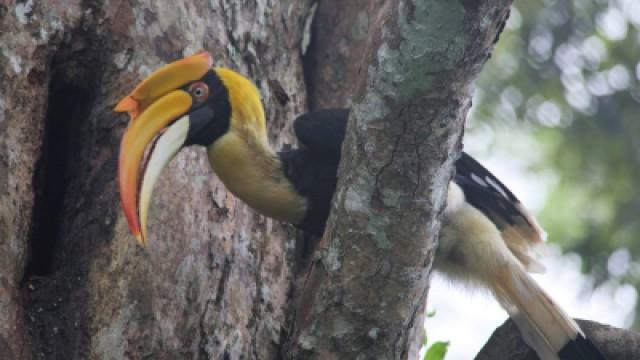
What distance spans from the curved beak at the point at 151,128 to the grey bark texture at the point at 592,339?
0.96 metres

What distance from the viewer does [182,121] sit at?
2.89 m

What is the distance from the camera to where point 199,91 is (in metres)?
2.97

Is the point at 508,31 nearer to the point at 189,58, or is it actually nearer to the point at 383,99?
the point at 189,58

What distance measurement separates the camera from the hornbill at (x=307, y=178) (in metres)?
2.80

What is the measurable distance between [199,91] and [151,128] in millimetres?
286

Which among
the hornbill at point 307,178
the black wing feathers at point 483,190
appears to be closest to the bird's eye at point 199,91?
the hornbill at point 307,178

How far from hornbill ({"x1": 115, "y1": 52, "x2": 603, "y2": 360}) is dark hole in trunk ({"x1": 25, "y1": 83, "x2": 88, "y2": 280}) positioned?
315 millimetres

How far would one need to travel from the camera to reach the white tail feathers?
297 cm

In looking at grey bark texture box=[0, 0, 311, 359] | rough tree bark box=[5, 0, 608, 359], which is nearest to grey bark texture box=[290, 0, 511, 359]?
rough tree bark box=[5, 0, 608, 359]

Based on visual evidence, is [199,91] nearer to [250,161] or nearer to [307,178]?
[250,161]

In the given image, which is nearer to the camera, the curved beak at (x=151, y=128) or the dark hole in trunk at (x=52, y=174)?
the curved beak at (x=151, y=128)

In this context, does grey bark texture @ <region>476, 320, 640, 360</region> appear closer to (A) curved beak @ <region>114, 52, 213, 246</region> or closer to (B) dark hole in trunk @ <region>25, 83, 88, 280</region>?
(A) curved beak @ <region>114, 52, 213, 246</region>

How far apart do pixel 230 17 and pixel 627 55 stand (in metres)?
3.01

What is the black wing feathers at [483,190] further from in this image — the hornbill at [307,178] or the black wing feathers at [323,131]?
the black wing feathers at [323,131]
